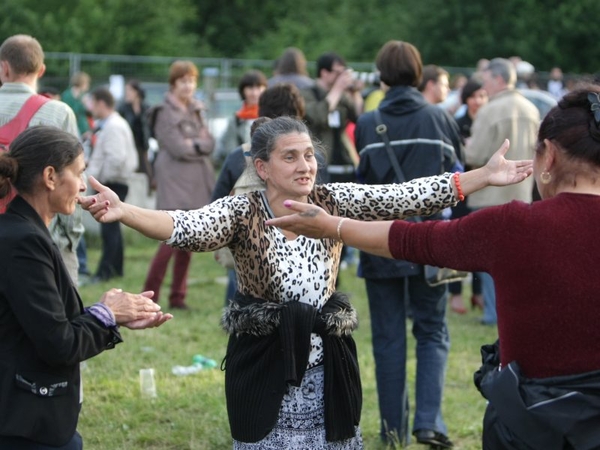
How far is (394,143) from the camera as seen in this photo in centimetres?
625

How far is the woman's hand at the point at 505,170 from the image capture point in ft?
14.0

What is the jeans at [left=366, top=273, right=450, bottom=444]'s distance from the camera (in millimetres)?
6152

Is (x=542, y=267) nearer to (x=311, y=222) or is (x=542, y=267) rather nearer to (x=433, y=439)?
(x=311, y=222)

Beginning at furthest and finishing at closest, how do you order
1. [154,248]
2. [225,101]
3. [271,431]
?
[225,101]
[154,248]
[271,431]

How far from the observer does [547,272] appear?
3.25 meters

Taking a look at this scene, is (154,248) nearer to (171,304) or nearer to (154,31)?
(171,304)

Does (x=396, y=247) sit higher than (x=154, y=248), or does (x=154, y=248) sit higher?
(x=396, y=247)

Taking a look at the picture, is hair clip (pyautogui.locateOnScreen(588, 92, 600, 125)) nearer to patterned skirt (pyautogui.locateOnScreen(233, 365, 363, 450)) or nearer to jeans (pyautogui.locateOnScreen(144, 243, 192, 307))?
patterned skirt (pyautogui.locateOnScreen(233, 365, 363, 450))

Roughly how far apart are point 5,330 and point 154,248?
10578 millimetres

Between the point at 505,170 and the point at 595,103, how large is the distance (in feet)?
A: 3.24

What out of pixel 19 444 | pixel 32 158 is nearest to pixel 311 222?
pixel 32 158

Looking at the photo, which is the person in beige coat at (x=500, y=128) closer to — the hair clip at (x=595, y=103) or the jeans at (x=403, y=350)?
the jeans at (x=403, y=350)

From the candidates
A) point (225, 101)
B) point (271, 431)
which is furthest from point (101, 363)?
point (225, 101)

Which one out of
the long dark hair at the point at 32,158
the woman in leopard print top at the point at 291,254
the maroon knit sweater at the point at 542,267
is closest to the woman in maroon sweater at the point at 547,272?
the maroon knit sweater at the point at 542,267
